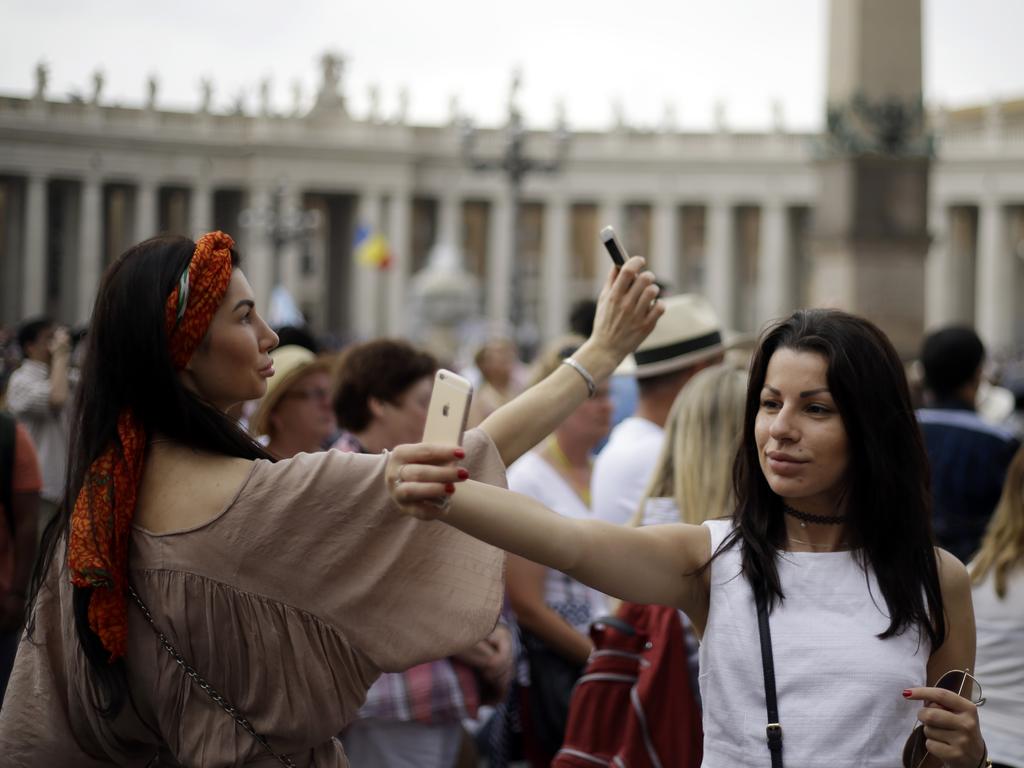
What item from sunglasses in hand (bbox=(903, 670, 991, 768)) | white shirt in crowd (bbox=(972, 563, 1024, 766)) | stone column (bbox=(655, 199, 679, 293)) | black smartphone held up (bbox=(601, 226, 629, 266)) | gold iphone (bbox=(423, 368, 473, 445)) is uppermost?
stone column (bbox=(655, 199, 679, 293))

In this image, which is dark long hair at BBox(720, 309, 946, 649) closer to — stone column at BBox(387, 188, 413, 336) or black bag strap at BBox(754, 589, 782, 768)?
black bag strap at BBox(754, 589, 782, 768)

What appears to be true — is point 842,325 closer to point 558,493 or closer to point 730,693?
point 730,693

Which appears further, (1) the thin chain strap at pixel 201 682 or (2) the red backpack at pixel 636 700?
(2) the red backpack at pixel 636 700

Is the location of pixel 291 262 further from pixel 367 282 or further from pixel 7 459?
pixel 7 459

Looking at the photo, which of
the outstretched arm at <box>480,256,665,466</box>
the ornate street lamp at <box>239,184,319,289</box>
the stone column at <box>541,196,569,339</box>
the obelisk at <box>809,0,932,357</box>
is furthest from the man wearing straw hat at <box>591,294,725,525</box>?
the stone column at <box>541,196,569,339</box>

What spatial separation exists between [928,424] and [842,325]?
3.55m

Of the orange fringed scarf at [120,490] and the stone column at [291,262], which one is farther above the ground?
the stone column at [291,262]

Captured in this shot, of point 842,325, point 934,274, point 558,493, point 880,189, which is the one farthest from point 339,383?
point 934,274

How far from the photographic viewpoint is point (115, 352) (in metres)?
2.55

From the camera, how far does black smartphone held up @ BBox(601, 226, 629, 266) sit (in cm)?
274

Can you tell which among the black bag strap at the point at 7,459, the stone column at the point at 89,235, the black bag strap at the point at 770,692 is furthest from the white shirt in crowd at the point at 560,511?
the stone column at the point at 89,235

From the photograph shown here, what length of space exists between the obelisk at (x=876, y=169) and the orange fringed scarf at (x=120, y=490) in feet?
34.7

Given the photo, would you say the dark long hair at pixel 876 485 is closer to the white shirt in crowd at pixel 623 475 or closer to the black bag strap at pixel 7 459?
the white shirt in crowd at pixel 623 475

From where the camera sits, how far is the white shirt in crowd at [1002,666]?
147 inches
